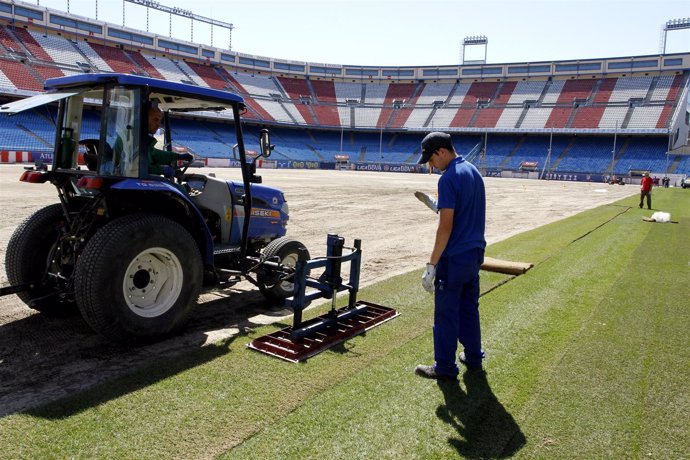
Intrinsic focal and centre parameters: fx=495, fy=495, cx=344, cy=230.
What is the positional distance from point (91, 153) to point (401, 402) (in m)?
3.62

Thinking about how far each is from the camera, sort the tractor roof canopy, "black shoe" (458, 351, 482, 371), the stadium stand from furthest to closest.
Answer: the stadium stand < "black shoe" (458, 351, 482, 371) < the tractor roof canopy

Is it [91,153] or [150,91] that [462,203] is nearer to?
[150,91]

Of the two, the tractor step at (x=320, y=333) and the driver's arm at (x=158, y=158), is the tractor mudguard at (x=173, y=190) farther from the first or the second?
the tractor step at (x=320, y=333)

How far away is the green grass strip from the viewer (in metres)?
2.99

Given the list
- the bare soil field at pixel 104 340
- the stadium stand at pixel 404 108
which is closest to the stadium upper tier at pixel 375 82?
the stadium stand at pixel 404 108

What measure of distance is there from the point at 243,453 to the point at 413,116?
219 feet

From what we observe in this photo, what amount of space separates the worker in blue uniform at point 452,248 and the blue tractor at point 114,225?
1.83 m

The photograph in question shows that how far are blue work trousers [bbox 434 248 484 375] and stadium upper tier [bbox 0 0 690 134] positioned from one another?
157 ft

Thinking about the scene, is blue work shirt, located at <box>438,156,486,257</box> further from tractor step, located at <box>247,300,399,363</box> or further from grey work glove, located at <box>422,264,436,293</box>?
tractor step, located at <box>247,300,399,363</box>

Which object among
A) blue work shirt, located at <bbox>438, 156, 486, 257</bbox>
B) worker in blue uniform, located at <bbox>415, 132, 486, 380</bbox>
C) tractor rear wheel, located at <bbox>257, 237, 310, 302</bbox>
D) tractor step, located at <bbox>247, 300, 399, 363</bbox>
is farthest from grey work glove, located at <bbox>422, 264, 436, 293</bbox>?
tractor rear wheel, located at <bbox>257, 237, 310, 302</bbox>

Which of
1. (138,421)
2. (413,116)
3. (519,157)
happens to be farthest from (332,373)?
(413,116)

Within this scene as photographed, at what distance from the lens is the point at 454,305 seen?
3.83 m

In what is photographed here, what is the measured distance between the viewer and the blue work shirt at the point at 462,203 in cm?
376

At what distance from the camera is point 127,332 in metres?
4.13
